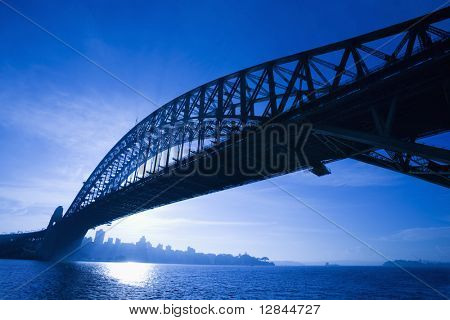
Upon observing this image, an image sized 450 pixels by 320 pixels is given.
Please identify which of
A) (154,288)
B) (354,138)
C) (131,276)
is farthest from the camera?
(131,276)

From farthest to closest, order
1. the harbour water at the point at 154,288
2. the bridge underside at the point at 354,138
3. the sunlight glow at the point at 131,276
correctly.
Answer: the sunlight glow at the point at 131,276, the harbour water at the point at 154,288, the bridge underside at the point at 354,138

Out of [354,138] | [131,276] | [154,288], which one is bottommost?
[131,276]

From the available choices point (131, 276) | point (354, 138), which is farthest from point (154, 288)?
point (354, 138)

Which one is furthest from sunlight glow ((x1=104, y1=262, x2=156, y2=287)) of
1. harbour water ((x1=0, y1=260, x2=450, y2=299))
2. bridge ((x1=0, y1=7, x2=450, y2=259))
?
bridge ((x1=0, y1=7, x2=450, y2=259))

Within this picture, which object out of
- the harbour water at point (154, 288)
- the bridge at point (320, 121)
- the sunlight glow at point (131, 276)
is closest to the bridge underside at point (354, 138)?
the bridge at point (320, 121)

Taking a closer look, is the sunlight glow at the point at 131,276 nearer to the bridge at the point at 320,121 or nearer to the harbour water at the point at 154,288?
the harbour water at the point at 154,288

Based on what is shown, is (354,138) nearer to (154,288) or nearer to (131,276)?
(154,288)

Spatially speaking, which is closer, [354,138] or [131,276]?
[354,138]

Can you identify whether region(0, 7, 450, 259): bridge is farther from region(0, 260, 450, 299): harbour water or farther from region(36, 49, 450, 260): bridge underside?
region(0, 260, 450, 299): harbour water

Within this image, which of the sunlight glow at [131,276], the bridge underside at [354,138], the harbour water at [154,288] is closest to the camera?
the bridge underside at [354,138]
